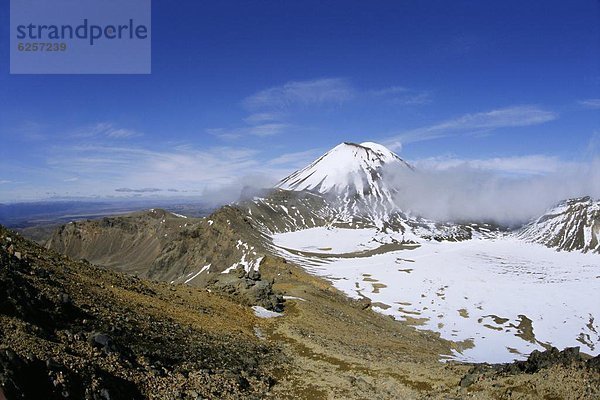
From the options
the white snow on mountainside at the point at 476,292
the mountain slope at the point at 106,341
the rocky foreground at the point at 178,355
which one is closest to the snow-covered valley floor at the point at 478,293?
the white snow on mountainside at the point at 476,292

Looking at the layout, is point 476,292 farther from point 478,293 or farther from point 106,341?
point 106,341

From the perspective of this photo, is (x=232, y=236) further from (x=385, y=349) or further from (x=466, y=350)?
(x=385, y=349)

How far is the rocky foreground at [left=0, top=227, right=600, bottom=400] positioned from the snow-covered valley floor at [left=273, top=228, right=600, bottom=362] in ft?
79.1

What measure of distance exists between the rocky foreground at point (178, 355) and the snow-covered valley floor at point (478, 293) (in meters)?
24.1

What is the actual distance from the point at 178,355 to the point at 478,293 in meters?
115

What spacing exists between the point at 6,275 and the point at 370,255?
166 metres

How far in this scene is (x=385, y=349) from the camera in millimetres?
29797

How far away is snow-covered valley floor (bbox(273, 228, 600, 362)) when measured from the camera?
78.5 m

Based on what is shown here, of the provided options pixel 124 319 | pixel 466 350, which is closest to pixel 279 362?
pixel 124 319

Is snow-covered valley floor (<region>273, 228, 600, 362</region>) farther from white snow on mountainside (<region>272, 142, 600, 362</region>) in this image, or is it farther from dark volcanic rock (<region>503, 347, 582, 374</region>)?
dark volcanic rock (<region>503, 347, 582, 374</region>)

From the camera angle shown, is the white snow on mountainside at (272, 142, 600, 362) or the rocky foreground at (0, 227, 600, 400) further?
the white snow on mountainside at (272, 142, 600, 362)

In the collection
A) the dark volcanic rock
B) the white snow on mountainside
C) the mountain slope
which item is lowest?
the white snow on mountainside

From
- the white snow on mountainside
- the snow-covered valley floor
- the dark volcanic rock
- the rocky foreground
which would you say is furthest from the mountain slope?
the snow-covered valley floor

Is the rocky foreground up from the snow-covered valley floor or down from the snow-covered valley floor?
up
